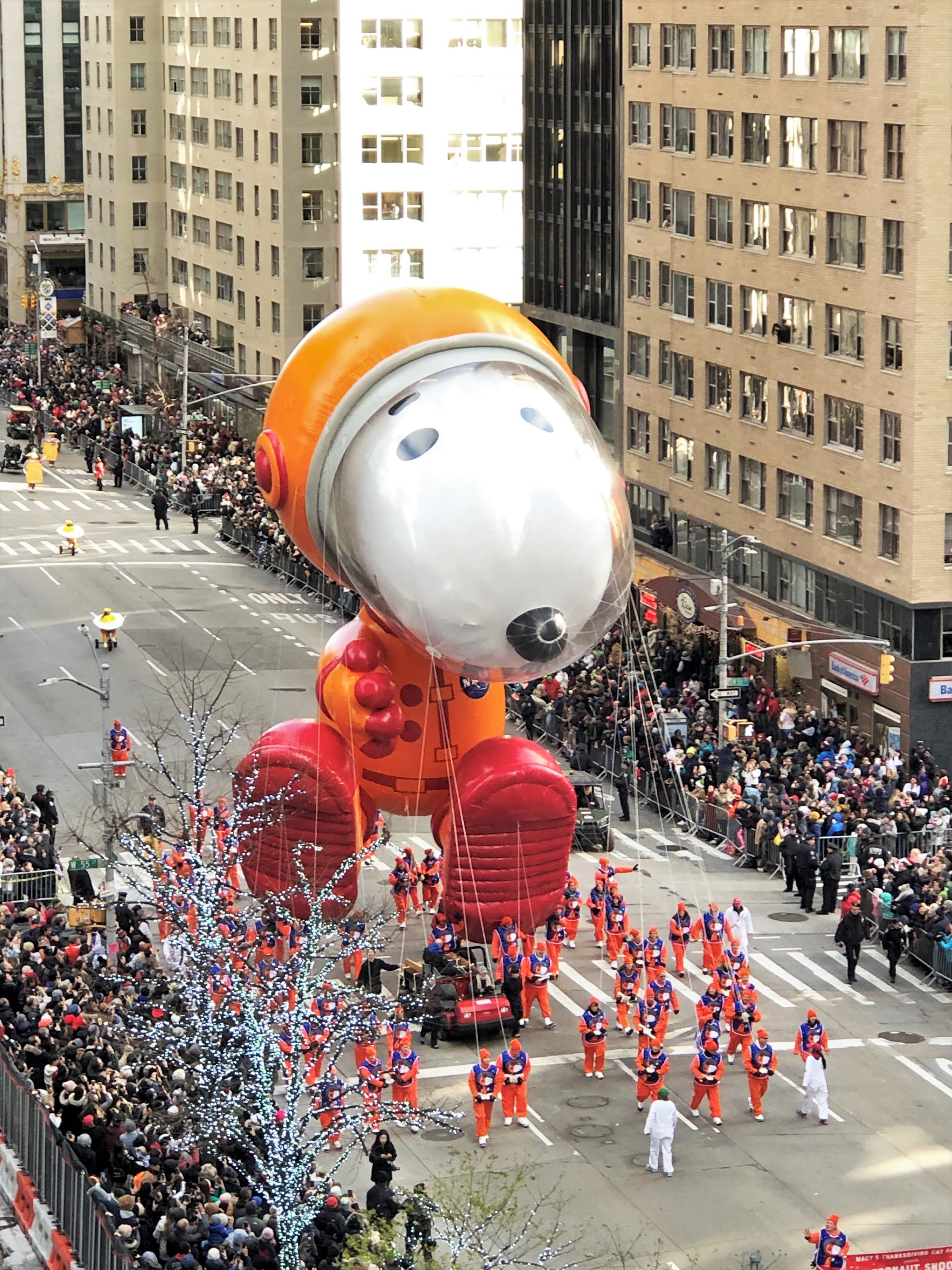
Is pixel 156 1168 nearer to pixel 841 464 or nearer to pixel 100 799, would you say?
pixel 100 799

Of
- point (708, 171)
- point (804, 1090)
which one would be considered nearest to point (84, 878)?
point (804, 1090)

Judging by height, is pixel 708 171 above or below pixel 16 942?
above

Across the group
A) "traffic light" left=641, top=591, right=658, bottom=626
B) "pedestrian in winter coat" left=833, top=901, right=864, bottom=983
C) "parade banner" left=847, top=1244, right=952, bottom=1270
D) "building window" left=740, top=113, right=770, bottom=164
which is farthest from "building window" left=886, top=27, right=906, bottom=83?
"parade banner" left=847, top=1244, right=952, bottom=1270

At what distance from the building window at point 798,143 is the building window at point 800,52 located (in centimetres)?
95

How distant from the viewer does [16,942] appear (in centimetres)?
3956

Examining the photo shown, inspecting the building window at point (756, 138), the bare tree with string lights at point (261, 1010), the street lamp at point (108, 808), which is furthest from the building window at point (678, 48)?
the bare tree with string lights at point (261, 1010)

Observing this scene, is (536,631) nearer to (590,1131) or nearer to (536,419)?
(536,419)

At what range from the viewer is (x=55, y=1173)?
29.4 metres

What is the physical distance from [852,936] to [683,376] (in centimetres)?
2902

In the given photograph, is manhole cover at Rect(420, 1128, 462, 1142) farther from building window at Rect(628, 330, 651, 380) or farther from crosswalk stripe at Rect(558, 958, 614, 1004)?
building window at Rect(628, 330, 651, 380)

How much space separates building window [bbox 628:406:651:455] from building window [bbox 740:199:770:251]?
8.41m

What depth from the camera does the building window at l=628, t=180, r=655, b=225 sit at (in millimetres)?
71562

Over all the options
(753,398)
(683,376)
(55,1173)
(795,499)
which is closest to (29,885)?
(55,1173)

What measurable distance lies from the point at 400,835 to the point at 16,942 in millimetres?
12673
